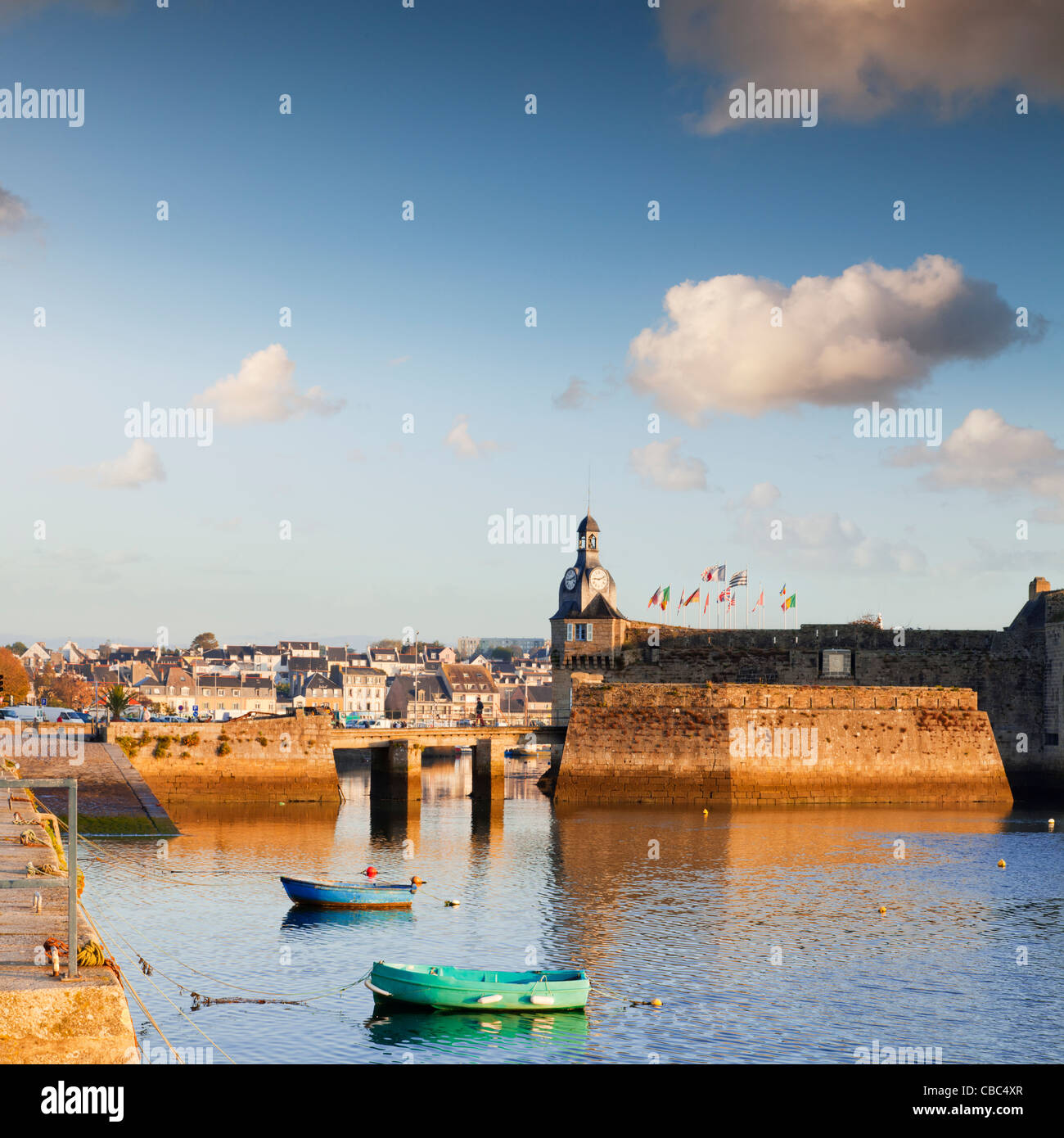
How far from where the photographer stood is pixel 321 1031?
72.5 ft

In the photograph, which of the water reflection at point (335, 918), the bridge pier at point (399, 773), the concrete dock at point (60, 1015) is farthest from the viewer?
the bridge pier at point (399, 773)

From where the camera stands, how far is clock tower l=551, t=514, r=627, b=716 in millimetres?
71562

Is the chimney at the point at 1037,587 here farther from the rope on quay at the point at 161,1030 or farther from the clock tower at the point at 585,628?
the rope on quay at the point at 161,1030

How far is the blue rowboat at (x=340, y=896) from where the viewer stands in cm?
3369

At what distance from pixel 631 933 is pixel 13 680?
8453 centimetres

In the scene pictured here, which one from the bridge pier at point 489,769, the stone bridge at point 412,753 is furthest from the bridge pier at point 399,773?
the bridge pier at point 489,769

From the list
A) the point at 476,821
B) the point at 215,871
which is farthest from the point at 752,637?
the point at 215,871

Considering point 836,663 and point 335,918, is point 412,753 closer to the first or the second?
point 836,663

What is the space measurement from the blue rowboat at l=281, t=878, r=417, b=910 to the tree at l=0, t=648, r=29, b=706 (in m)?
69.2

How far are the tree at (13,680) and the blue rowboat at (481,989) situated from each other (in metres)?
79.6

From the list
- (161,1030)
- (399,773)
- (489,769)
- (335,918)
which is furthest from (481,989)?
(399,773)

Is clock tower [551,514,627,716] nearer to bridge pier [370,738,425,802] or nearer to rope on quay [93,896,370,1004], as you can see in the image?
bridge pier [370,738,425,802]
